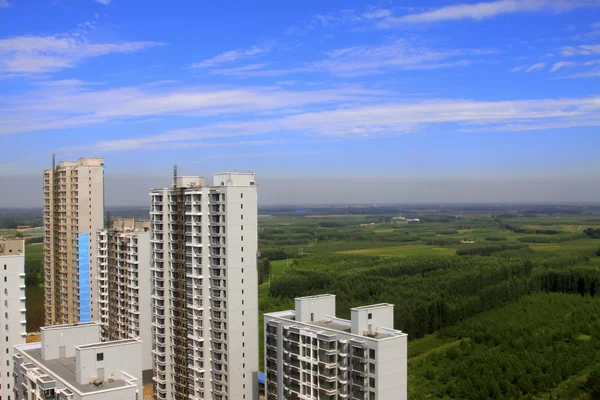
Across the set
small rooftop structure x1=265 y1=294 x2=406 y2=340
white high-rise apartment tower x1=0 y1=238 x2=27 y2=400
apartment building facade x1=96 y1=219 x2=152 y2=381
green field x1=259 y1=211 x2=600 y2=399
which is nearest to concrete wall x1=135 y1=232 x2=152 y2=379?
apartment building facade x1=96 y1=219 x2=152 y2=381

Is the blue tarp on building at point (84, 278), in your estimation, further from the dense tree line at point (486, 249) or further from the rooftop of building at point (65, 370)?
the dense tree line at point (486, 249)

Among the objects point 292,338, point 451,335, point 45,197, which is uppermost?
point 45,197

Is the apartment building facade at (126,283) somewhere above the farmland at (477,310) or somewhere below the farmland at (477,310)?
above

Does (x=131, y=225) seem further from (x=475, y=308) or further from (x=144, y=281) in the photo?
(x=475, y=308)

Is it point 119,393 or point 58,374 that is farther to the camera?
point 58,374

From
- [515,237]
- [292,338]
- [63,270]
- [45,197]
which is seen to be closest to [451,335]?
[292,338]

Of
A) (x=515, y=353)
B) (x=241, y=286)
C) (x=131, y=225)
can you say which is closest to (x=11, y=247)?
(x=131, y=225)

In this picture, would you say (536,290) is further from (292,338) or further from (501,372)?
(292,338)

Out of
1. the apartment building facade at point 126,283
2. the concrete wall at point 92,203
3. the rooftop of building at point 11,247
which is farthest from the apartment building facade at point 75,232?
the rooftop of building at point 11,247
